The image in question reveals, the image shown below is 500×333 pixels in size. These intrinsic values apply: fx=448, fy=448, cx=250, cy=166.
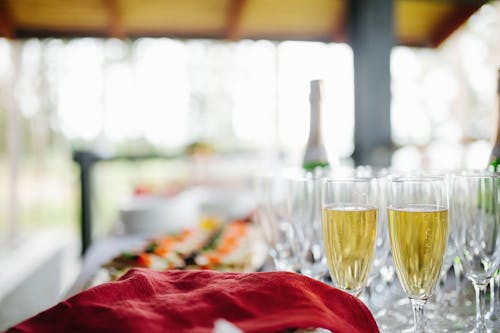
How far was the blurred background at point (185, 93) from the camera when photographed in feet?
12.7

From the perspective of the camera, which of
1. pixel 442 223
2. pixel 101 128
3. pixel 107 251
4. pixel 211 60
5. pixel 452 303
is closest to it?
pixel 442 223

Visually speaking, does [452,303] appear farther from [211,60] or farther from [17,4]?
[211,60]

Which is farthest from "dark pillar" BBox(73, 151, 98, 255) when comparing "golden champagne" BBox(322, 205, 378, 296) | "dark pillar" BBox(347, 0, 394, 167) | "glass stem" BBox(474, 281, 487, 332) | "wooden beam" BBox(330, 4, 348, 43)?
"wooden beam" BBox(330, 4, 348, 43)

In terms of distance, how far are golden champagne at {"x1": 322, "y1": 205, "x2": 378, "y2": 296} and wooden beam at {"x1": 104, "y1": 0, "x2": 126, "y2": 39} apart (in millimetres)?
3680

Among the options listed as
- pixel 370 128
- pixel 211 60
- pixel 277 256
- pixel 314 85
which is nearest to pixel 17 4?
pixel 370 128

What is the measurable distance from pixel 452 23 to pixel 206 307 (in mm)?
4190

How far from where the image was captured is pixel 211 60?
41.8 feet

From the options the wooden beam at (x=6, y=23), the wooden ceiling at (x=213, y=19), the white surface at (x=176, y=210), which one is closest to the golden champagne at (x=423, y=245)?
the white surface at (x=176, y=210)

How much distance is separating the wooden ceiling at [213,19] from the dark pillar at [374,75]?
3.19ft

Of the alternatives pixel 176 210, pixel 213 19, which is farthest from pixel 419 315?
pixel 213 19

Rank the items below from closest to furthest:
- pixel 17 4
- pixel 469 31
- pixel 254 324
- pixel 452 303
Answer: pixel 254 324
pixel 452 303
pixel 17 4
pixel 469 31

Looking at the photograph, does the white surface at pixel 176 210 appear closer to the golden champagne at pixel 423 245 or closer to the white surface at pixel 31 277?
the white surface at pixel 31 277

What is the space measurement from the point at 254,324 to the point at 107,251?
1.05m

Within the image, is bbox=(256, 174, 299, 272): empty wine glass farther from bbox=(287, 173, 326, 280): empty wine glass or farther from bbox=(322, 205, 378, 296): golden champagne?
bbox=(322, 205, 378, 296): golden champagne
